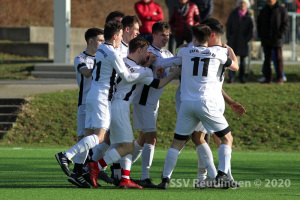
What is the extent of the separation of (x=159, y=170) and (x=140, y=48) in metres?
2.59

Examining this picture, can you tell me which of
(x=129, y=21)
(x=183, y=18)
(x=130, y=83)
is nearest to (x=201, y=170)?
(x=130, y=83)

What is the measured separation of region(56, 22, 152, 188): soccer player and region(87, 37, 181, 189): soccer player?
0.32 feet

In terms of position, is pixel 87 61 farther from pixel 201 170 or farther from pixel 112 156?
pixel 201 170

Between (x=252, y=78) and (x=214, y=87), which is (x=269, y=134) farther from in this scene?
(x=214, y=87)

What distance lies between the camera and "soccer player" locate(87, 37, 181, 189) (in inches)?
343

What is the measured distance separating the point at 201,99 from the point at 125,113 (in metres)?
0.93

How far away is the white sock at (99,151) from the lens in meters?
9.23

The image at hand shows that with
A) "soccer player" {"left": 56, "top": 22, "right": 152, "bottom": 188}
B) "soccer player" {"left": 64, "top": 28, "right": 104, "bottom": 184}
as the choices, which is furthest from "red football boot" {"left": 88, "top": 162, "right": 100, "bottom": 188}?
"soccer player" {"left": 64, "top": 28, "right": 104, "bottom": 184}

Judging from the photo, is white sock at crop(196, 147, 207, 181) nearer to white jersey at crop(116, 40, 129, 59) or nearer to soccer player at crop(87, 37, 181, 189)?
soccer player at crop(87, 37, 181, 189)

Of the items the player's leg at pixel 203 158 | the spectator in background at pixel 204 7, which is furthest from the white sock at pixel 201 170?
the spectator in background at pixel 204 7

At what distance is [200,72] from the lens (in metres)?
8.61

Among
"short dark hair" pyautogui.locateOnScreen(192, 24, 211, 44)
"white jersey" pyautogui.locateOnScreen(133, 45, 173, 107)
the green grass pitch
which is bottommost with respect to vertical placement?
the green grass pitch

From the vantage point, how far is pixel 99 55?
8703mm

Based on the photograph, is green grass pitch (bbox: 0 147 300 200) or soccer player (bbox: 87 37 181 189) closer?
green grass pitch (bbox: 0 147 300 200)
